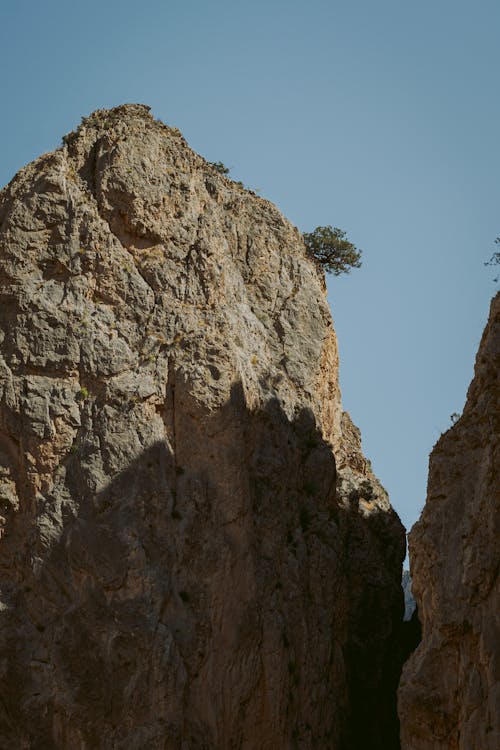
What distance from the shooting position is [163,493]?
121 ft

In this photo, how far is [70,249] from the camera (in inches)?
1556

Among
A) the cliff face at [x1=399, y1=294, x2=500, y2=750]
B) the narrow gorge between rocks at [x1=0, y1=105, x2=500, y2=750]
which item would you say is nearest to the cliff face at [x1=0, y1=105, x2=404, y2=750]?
the narrow gorge between rocks at [x1=0, y1=105, x2=500, y2=750]

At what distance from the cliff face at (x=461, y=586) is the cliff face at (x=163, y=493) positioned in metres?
5.47

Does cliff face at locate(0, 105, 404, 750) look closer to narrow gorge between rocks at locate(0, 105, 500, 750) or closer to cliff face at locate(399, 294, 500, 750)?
narrow gorge between rocks at locate(0, 105, 500, 750)

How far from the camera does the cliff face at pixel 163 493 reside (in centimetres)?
3519

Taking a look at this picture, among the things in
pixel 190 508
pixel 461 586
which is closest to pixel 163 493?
pixel 190 508

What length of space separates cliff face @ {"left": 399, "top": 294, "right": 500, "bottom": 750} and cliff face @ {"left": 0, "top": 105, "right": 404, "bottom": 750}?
5.47 meters

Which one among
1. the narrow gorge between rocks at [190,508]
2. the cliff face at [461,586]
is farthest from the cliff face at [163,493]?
the cliff face at [461,586]

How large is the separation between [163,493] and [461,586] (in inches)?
366

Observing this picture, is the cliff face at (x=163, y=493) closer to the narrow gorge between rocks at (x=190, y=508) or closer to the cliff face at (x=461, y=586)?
the narrow gorge between rocks at (x=190, y=508)

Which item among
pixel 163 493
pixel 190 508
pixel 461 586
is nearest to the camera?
pixel 461 586

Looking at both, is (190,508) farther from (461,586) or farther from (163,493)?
(461,586)

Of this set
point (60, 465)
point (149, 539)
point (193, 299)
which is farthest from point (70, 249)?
point (149, 539)

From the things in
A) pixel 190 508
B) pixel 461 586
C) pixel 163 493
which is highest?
pixel 163 493
